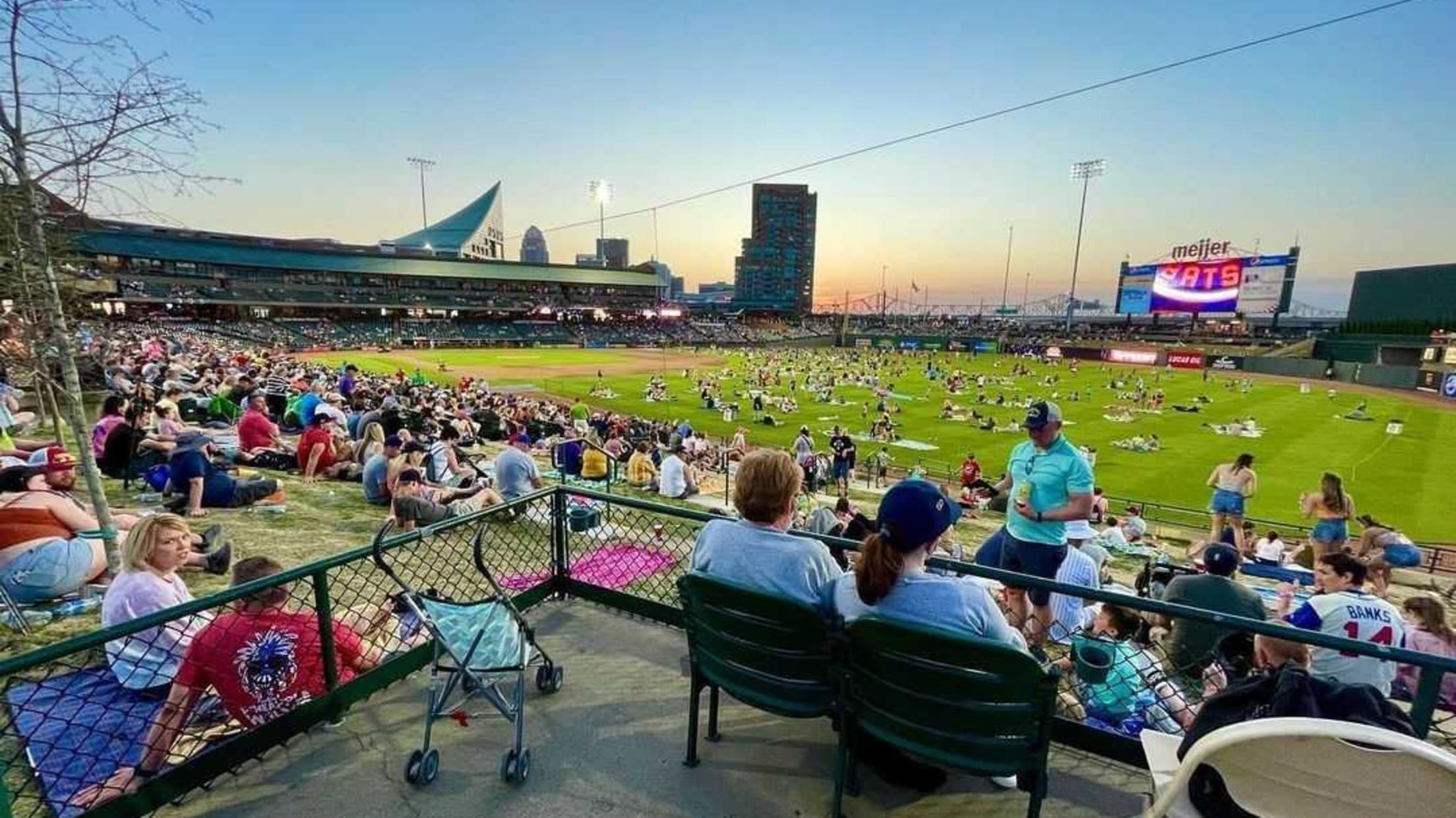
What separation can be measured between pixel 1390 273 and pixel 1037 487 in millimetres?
98356

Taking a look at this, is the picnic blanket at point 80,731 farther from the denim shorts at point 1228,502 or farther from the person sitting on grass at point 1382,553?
the denim shorts at point 1228,502

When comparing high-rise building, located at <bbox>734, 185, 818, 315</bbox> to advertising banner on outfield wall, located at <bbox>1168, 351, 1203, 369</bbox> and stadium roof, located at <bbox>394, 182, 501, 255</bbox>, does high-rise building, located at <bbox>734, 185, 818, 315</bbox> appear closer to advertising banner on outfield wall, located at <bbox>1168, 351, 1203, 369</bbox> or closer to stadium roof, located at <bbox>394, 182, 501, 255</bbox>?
stadium roof, located at <bbox>394, 182, 501, 255</bbox>

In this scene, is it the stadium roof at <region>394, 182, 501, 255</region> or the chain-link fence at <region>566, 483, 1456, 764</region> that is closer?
the chain-link fence at <region>566, 483, 1456, 764</region>

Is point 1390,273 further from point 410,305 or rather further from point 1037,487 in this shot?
point 410,305

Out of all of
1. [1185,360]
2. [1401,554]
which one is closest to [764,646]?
[1401,554]

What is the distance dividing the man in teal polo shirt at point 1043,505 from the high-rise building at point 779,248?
18341 centimetres

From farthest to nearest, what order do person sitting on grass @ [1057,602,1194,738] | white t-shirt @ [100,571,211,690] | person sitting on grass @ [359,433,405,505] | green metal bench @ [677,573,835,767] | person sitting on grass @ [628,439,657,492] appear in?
person sitting on grass @ [628,439,657,492]
person sitting on grass @ [359,433,405,505]
person sitting on grass @ [1057,602,1194,738]
white t-shirt @ [100,571,211,690]
green metal bench @ [677,573,835,767]

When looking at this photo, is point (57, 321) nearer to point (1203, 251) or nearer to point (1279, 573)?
point (1279, 573)

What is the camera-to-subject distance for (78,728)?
10.4 feet

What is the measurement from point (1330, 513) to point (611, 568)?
32.7 feet

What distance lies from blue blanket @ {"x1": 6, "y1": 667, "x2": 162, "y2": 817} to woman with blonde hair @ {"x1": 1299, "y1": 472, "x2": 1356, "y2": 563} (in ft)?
40.3

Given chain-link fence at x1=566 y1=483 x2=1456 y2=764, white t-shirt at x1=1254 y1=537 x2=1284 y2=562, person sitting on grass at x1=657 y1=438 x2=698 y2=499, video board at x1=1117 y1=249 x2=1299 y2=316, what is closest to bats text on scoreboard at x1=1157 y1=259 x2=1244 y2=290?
video board at x1=1117 y1=249 x2=1299 y2=316

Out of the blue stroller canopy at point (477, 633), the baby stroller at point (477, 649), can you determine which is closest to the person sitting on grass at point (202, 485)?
the baby stroller at point (477, 649)

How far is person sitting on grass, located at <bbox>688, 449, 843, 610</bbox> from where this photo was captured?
2.76m
